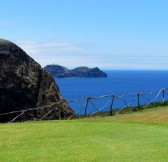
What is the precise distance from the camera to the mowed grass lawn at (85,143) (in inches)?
420

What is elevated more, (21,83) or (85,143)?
(21,83)

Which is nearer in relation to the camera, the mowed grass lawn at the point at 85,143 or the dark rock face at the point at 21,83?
the mowed grass lawn at the point at 85,143

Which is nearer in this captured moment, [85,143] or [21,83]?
[85,143]

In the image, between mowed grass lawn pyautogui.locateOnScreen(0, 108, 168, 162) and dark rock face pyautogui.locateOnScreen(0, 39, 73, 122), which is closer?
mowed grass lawn pyautogui.locateOnScreen(0, 108, 168, 162)

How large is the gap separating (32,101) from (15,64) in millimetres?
4221

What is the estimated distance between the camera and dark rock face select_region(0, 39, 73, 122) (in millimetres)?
43000

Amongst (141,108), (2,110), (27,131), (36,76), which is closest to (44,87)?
(36,76)

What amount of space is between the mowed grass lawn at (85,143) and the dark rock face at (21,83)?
2629 cm

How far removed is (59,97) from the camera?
1786 inches

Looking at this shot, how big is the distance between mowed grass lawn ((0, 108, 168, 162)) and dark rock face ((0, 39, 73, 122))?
86.2 feet

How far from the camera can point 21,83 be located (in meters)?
44.1

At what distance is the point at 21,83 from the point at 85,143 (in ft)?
106

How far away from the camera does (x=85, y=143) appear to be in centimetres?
1242

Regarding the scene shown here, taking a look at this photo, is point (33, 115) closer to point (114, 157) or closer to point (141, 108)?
point (141, 108)
